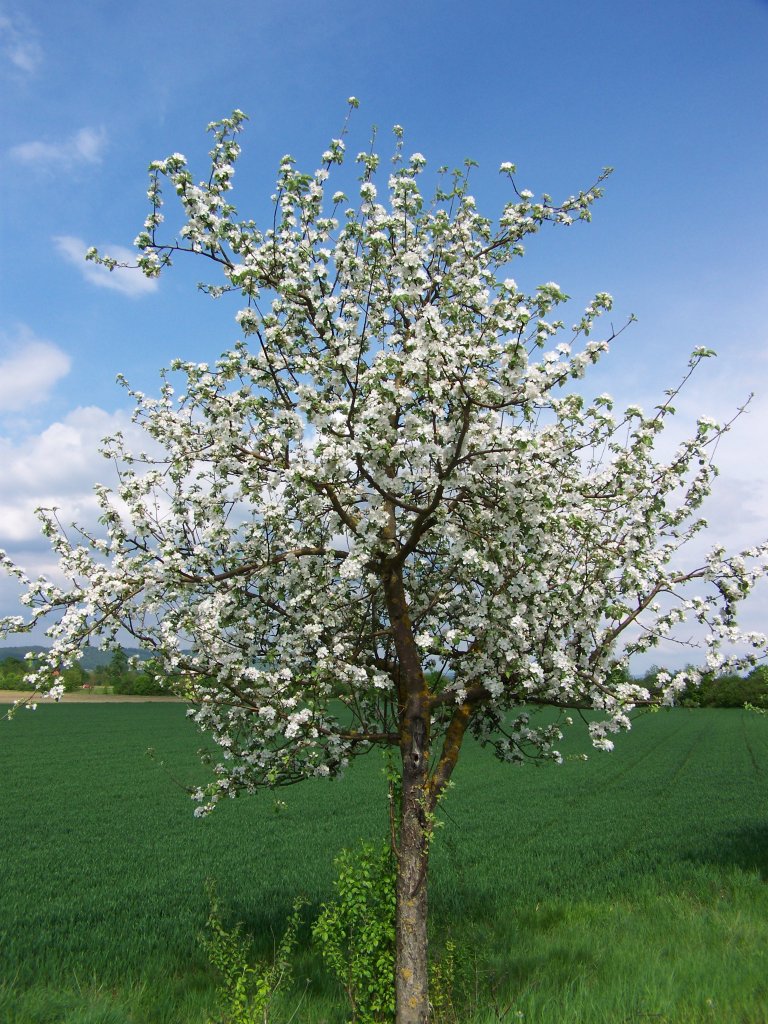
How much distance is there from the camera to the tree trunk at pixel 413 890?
8.59m

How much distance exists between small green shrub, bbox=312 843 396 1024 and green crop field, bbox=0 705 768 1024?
3.38 ft

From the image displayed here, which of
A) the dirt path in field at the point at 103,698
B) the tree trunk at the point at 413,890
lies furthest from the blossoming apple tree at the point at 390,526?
the dirt path in field at the point at 103,698

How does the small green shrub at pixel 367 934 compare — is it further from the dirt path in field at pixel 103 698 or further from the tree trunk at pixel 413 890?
the dirt path in field at pixel 103 698

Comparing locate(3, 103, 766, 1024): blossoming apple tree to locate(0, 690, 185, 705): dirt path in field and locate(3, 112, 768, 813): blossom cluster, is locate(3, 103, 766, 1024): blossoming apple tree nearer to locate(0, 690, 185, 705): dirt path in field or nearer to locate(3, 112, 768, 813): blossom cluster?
locate(3, 112, 768, 813): blossom cluster

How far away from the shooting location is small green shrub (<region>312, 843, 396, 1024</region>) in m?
9.02

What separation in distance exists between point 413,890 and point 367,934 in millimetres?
845

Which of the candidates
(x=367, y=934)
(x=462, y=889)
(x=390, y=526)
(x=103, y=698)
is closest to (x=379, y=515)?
(x=390, y=526)

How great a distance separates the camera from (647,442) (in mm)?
9344

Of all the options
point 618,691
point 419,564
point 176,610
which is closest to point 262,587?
point 176,610

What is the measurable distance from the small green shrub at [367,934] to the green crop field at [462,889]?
1030 millimetres

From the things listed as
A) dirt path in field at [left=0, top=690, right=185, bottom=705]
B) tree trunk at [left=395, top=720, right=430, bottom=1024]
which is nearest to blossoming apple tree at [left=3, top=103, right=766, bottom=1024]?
tree trunk at [left=395, top=720, right=430, bottom=1024]

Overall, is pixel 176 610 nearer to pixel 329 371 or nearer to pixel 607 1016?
pixel 329 371

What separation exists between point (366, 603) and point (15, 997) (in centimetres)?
712

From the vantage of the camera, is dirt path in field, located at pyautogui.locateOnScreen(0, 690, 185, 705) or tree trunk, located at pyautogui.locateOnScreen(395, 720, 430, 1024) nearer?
tree trunk, located at pyautogui.locateOnScreen(395, 720, 430, 1024)
